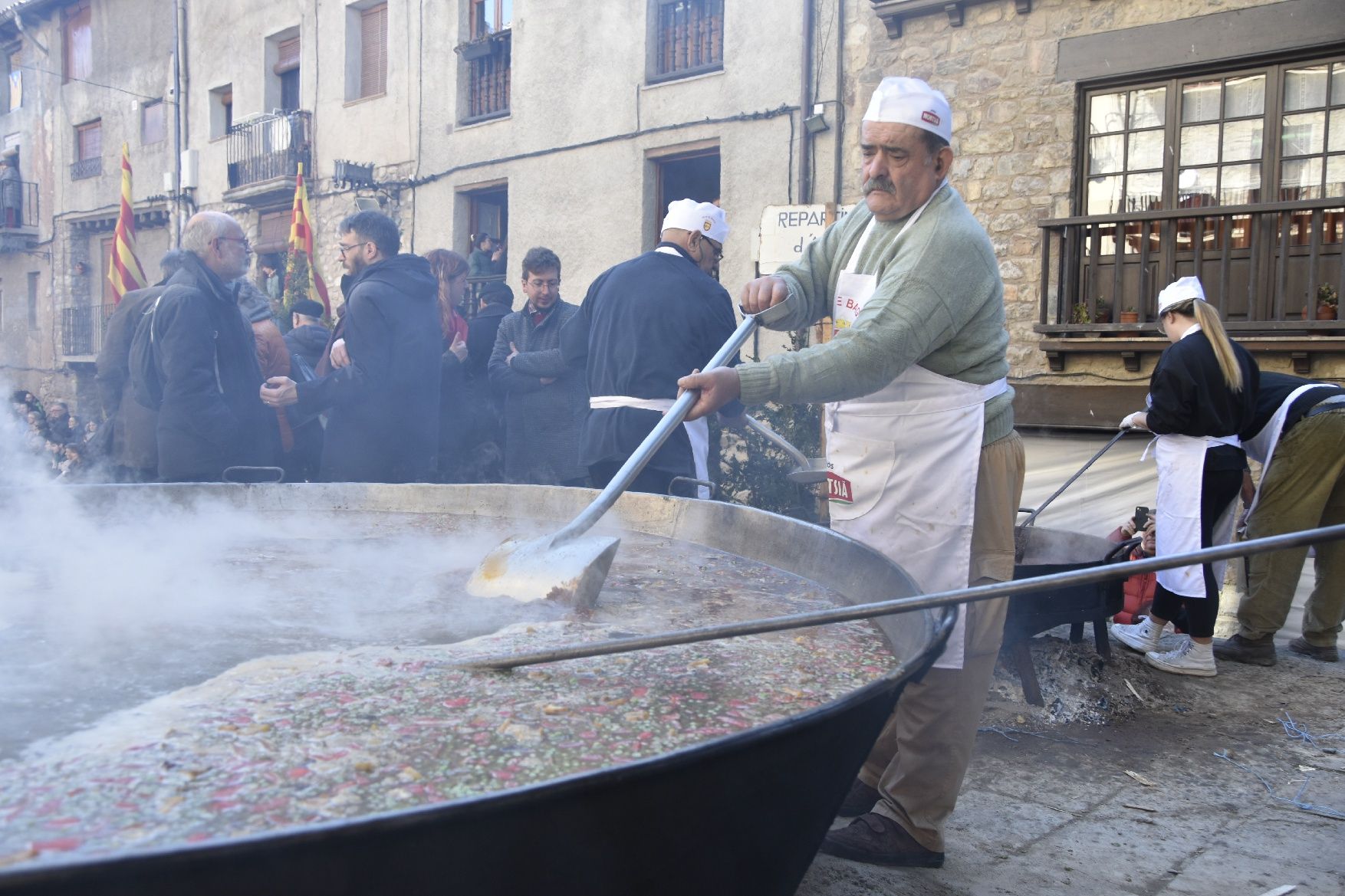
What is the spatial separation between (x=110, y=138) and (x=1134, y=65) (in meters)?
19.0

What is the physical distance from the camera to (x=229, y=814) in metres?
1.14

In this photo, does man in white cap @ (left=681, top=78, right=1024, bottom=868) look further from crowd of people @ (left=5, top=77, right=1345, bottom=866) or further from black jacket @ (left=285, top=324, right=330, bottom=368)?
black jacket @ (left=285, top=324, right=330, bottom=368)

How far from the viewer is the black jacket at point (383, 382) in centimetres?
429

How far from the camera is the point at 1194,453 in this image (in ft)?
15.3

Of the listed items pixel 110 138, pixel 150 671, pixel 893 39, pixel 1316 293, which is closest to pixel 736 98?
pixel 893 39

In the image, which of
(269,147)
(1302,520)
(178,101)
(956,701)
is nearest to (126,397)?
(956,701)

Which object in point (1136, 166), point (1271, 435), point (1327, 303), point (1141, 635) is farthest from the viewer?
point (1136, 166)

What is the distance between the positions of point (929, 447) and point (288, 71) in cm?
1667

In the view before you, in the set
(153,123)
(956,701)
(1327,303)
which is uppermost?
(153,123)

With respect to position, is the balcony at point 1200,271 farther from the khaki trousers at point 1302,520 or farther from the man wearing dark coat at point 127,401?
the man wearing dark coat at point 127,401

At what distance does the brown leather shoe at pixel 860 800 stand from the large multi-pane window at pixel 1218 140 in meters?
6.84

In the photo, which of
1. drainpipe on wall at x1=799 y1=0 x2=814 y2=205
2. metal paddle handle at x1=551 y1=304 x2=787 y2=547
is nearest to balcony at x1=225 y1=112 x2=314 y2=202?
drainpipe on wall at x1=799 y1=0 x2=814 y2=205

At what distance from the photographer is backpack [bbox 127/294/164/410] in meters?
4.19

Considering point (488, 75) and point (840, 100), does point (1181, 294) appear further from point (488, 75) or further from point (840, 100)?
point (488, 75)
